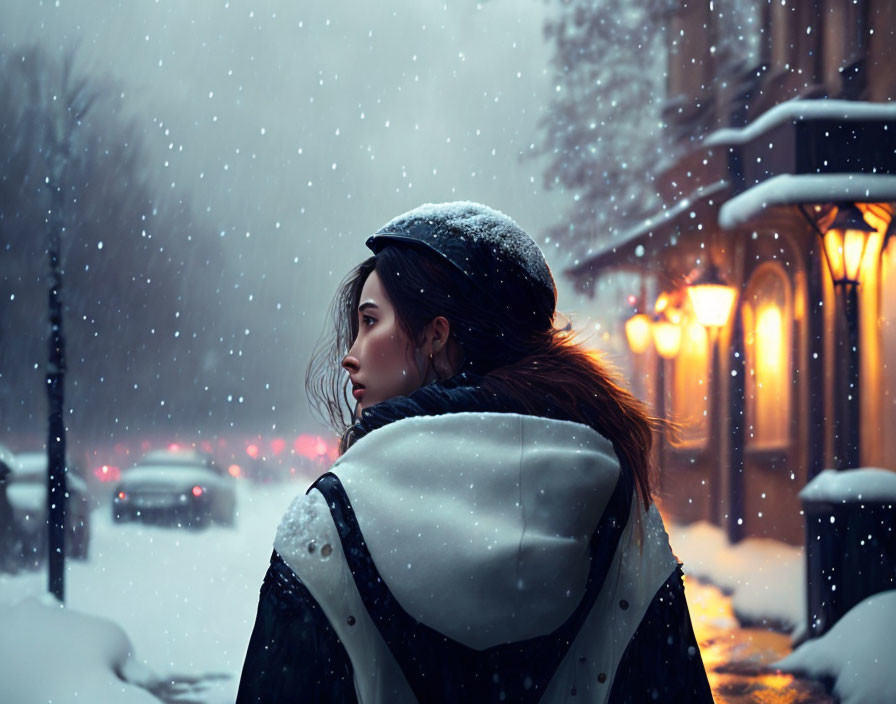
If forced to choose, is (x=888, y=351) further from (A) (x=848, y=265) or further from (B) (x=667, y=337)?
(B) (x=667, y=337)

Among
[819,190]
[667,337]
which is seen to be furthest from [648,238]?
[819,190]

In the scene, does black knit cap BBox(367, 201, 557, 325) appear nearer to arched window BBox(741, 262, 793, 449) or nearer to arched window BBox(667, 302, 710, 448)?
arched window BBox(741, 262, 793, 449)

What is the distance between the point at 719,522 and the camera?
438 inches

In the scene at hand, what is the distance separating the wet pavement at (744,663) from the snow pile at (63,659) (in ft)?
13.0

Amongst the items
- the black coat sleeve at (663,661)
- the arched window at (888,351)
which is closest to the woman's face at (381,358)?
the black coat sleeve at (663,661)

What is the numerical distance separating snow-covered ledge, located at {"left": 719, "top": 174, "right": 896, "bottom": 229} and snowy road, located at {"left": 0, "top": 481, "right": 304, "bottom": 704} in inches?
307

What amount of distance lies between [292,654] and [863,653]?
19.7ft

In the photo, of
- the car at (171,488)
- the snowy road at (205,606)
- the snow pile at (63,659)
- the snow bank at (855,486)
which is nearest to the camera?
the snow bank at (855,486)

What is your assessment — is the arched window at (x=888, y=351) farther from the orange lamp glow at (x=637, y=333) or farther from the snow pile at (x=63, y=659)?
the snow pile at (x=63, y=659)

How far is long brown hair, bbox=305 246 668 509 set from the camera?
1.17 metres

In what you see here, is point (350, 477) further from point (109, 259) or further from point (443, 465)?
point (109, 259)

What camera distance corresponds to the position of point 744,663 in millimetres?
6754

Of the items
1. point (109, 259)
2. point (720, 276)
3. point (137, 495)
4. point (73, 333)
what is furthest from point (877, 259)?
point (109, 259)

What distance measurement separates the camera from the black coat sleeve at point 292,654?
39.6 inches
